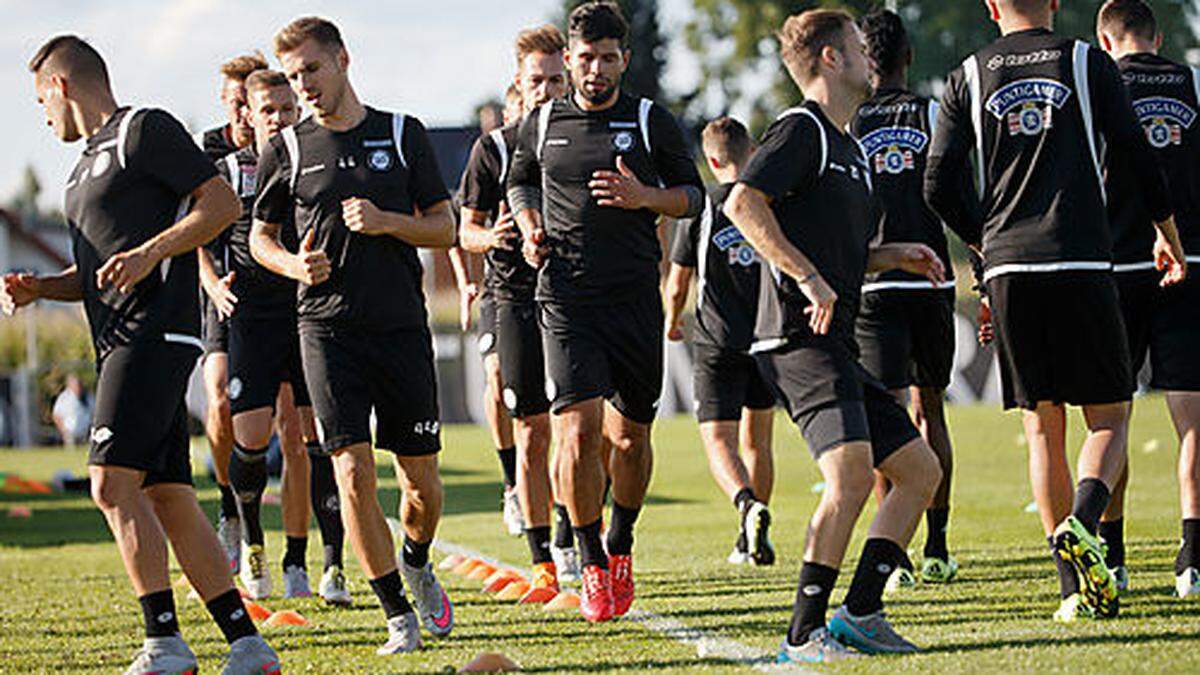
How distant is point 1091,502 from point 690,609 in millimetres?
1995

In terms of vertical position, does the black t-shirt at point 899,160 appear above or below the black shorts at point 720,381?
above

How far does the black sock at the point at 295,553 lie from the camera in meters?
10.2

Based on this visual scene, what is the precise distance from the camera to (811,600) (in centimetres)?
680

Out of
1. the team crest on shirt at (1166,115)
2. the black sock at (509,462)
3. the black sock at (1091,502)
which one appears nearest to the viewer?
the black sock at (1091,502)

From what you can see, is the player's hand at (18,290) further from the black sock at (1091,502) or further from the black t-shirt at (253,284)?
the black sock at (1091,502)

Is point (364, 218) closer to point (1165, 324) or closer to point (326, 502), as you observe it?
point (326, 502)

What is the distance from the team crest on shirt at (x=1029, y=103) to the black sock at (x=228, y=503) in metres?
5.03

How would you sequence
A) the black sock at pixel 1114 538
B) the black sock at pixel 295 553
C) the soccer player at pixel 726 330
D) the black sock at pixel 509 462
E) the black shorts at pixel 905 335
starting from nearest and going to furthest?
1. the black sock at pixel 1114 538
2. the black shorts at pixel 905 335
3. the black sock at pixel 295 553
4. the soccer player at pixel 726 330
5. the black sock at pixel 509 462

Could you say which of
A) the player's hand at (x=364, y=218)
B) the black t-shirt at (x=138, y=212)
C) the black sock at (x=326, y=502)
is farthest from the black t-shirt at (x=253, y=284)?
the black t-shirt at (x=138, y=212)

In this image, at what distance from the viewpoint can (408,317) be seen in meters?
7.96

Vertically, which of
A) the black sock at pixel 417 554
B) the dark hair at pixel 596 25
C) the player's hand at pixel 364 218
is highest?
the dark hair at pixel 596 25

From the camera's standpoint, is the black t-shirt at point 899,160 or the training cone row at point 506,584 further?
the black t-shirt at point 899,160

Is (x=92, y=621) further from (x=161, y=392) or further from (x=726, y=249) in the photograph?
(x=726, y=249)

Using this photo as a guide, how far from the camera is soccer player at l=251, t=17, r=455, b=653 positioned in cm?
780
